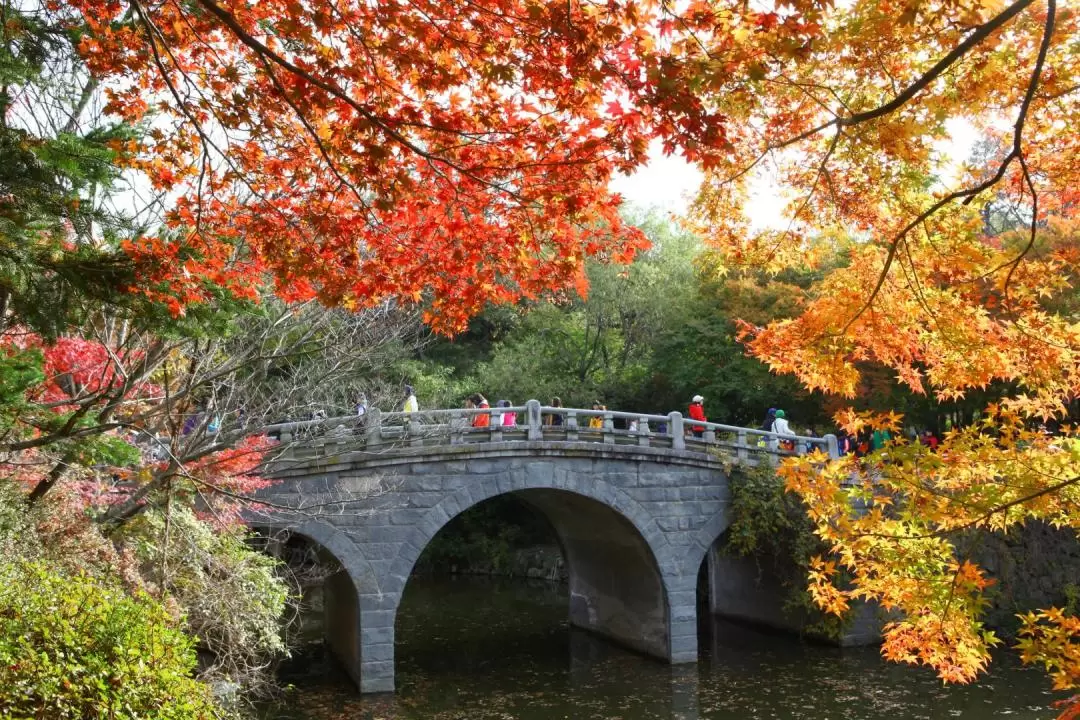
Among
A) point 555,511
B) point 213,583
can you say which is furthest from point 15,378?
point 555,511

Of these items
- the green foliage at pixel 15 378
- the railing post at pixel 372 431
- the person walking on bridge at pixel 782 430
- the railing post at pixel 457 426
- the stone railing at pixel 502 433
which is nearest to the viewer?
the green foliage at pixel 15 378

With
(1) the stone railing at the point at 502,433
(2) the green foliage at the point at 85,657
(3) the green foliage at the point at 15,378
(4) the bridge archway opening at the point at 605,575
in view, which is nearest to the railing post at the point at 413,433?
(1) the stone railing at the point at 502,433

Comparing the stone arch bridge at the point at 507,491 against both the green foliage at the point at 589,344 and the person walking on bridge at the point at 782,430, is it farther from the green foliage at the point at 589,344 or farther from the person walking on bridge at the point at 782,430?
the green foliage at the point at 589,344

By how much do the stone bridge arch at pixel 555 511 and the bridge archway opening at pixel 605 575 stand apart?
0.04m

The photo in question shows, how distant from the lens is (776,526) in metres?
15.6

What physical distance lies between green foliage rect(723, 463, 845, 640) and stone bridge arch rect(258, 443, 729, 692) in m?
0.32

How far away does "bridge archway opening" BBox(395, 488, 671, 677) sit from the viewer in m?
15.9

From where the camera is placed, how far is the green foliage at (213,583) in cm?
952

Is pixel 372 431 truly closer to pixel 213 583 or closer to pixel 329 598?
pixel 213 583

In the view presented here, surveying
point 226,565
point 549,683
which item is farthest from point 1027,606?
point 226,565

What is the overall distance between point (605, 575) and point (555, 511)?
61.3 inches

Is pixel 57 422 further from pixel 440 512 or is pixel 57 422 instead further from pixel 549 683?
pixel 549 683

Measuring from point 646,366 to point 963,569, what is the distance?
65.4ft

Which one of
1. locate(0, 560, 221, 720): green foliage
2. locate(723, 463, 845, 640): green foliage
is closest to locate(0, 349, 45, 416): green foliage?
locate(0, 560, 221, 720): green foliage
